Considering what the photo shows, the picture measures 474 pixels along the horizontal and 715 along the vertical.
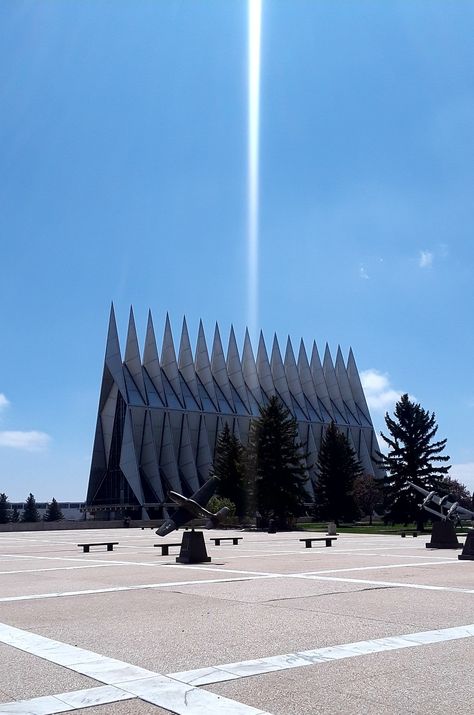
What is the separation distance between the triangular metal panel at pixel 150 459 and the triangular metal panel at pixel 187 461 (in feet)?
11.3

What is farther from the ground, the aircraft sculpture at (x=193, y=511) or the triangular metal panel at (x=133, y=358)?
the triangular metal panel at (x=133, y=358)

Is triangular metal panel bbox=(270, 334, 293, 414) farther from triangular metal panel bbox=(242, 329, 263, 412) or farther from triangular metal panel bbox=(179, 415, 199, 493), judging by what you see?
triangular metal panel bbox=(179, 415, 199, 493)

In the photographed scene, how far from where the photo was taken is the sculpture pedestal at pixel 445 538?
2120 cm

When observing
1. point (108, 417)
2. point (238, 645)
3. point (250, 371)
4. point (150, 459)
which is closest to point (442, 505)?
point (238, 645)

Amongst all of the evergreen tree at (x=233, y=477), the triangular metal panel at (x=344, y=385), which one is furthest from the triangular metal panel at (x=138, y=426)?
the triangular metal panel at (x=344, y=385)

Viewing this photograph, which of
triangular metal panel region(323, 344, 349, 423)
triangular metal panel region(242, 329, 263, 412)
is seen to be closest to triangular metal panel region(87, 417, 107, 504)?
triangular metal panel region(242, 329, 263, 412)

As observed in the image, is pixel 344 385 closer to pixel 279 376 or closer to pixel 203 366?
pixel 279 376

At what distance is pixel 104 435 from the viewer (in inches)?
2899

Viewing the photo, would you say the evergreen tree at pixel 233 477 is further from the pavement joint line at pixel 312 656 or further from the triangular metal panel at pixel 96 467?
the pavement joint line at pixel 312 656

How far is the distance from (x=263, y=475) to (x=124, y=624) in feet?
125

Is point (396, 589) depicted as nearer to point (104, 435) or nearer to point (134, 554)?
point (134, 554)

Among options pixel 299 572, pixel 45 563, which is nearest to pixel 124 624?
pixel 299 572

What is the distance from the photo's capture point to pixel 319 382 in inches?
3516

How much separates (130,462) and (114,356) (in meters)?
11.1
